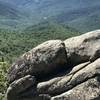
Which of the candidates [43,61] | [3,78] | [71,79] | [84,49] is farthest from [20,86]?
[3,78]

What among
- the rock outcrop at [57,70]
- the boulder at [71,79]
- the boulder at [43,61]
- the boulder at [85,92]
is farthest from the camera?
the boulder at [43,61]

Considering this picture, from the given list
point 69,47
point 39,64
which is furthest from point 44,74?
point 69,47

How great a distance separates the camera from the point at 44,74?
47062 mm

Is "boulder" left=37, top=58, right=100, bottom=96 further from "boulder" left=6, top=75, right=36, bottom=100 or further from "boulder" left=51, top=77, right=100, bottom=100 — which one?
"boulder" left=6, top=75, right=36, bottom=100

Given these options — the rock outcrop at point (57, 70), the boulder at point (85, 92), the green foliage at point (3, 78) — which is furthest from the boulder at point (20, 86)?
the green foliage at point (3, 78)

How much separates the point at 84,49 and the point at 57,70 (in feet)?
15.6

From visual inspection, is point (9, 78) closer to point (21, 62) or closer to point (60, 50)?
point (21, 62)

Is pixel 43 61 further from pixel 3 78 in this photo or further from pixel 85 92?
pixel 3 78

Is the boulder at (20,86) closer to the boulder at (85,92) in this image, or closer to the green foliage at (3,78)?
the boulder at (85,92)

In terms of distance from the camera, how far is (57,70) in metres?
46.8

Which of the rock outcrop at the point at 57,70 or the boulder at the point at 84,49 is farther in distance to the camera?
the boulder at the point at 84,49

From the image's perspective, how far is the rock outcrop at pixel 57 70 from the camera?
1684 inches

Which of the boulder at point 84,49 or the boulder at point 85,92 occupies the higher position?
the boulder at point 84,49

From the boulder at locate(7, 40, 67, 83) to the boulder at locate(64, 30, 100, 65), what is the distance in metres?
0.96
